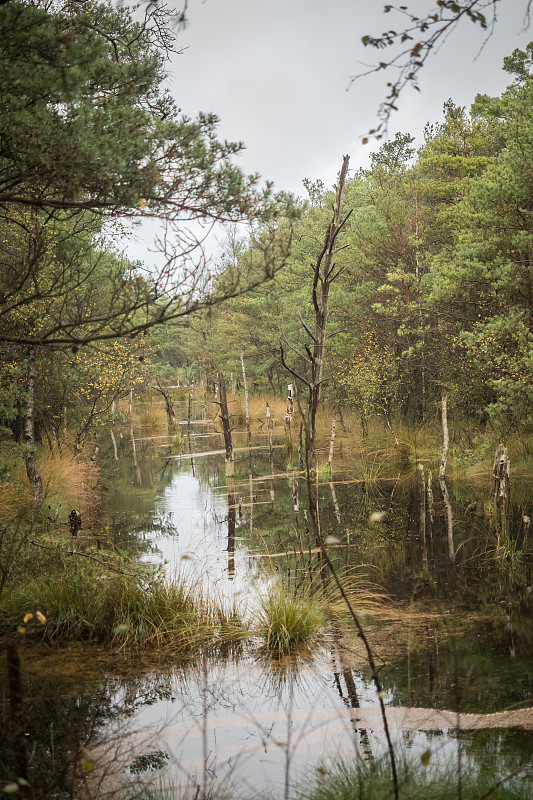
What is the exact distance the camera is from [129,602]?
777 cm

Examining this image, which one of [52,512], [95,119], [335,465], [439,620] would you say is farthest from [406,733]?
[335,465]

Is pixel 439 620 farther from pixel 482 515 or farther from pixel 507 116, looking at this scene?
pixel 507 116

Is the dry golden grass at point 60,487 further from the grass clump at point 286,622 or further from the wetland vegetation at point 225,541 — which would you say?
the grass clump at point 286,622

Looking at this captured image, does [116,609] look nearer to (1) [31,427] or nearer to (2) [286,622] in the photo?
(2) [286,622]

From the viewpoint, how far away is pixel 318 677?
6.68m

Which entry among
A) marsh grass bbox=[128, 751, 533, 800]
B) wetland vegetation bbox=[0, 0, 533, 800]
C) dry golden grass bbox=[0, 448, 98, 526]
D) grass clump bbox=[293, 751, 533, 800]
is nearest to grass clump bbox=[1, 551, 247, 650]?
wetland vegetation bbox=[0, 0, 533, 800]

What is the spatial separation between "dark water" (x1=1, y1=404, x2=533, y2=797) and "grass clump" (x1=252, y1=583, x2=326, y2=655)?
202mm

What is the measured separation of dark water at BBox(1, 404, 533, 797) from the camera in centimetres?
488

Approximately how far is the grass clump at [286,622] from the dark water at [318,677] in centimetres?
20

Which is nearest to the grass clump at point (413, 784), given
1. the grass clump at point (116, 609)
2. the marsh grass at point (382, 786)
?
the marsh grass at point (382, 786)

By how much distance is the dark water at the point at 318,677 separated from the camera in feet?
16.0

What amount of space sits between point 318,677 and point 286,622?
87 centimetres

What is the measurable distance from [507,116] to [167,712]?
55.2ft

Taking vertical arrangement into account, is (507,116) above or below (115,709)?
above
